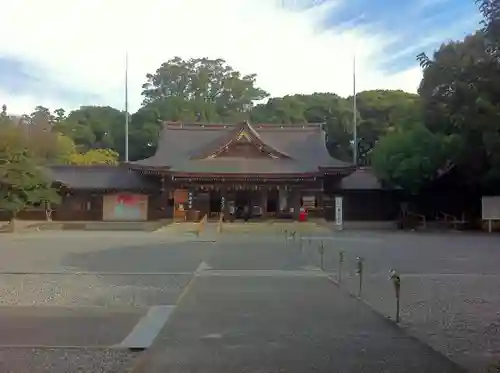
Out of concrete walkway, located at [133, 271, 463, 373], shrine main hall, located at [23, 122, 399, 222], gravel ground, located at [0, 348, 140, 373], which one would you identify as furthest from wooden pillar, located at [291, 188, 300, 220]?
gravel ground, located at [0, 348, 140, 373]

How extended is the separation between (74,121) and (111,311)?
56.9 meters

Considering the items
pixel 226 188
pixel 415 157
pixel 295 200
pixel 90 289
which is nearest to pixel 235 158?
pixel 226 188

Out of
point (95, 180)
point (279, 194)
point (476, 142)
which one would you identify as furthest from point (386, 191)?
point (95, 180)

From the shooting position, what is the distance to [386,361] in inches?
229

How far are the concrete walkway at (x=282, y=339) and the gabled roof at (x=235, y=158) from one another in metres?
26.9

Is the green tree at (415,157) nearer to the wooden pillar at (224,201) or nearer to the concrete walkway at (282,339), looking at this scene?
the wooden pillar at (224,201)

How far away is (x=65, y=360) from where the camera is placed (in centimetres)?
579

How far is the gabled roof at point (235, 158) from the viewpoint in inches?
1473

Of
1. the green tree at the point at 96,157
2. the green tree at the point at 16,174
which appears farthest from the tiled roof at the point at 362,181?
the green tree at the point at 96,157

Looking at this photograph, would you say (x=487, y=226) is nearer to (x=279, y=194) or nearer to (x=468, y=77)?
(x=279, y=194)

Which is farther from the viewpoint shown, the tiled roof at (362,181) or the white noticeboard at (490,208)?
the tiled roof at (362,181)

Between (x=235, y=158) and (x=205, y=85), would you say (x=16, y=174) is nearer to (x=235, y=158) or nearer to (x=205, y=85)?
(x=235, y=158)

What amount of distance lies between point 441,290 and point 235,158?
2843 centimetres

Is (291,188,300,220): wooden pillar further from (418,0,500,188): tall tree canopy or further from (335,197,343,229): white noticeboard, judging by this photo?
(418,0,500,188): tall tree canopy
